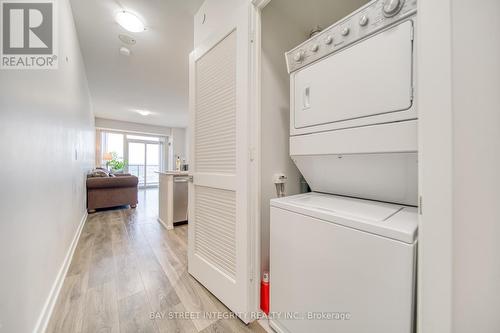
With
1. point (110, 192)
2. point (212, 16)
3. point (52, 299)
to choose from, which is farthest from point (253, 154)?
point (110, 192)

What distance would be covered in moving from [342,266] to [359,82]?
804mm

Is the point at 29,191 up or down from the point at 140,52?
down

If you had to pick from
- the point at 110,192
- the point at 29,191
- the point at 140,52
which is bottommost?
the point at 110,192

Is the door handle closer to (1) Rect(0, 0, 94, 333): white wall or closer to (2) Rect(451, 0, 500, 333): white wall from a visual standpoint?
(2) Rect(451, 0, 500, 333): white wall

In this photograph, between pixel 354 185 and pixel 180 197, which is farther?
pixel 180 197

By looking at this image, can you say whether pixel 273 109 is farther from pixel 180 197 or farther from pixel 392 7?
pixel 180 197

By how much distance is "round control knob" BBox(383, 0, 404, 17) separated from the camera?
2.32 feet

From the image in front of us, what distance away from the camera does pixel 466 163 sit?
0.49m

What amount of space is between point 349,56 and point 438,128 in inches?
22.1

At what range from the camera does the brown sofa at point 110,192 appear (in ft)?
12.1

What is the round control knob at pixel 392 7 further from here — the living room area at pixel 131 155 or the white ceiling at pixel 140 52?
the living room area at pixel 131 155

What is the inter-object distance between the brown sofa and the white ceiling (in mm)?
1947

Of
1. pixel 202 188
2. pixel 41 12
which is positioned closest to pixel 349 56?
pixel 202 188

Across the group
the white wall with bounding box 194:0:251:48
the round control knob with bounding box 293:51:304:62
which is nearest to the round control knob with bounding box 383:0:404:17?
the round control knob with bounding box 293:51:304:62
